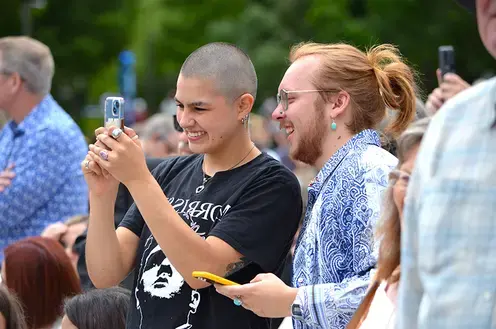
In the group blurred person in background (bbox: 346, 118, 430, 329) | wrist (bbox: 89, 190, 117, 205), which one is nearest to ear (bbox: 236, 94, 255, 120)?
wrist (bbox: 89, 190, 117, 205)

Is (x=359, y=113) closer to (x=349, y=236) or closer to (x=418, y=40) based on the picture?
(x=349, y=236)

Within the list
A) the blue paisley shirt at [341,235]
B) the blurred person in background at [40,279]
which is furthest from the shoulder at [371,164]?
the blurred person in background at [40,279]

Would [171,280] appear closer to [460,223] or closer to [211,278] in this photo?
[211,278]

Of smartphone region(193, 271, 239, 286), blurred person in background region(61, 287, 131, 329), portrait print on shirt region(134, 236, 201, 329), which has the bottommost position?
blurred person in background region(61, 287, 131, 329)

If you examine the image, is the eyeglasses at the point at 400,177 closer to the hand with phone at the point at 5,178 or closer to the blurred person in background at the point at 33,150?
the hand with phone at the point at 5,178

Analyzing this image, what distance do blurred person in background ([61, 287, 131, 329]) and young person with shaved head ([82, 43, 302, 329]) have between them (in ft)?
1.85

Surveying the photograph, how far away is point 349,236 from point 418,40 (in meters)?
18.1

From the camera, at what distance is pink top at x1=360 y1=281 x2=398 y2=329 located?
277 cm

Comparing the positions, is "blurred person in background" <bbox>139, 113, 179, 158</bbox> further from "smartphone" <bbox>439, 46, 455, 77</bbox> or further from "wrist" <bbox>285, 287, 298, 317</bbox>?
"wrist" <bbox>285, 287, 298, 317</bbox>

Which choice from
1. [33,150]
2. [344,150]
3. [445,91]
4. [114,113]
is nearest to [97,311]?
[114,113]

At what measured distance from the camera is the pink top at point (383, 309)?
9.08 feet

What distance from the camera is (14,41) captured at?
663cm

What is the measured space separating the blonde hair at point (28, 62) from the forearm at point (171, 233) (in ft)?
11.5

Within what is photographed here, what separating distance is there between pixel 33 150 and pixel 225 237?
10.9 ft
